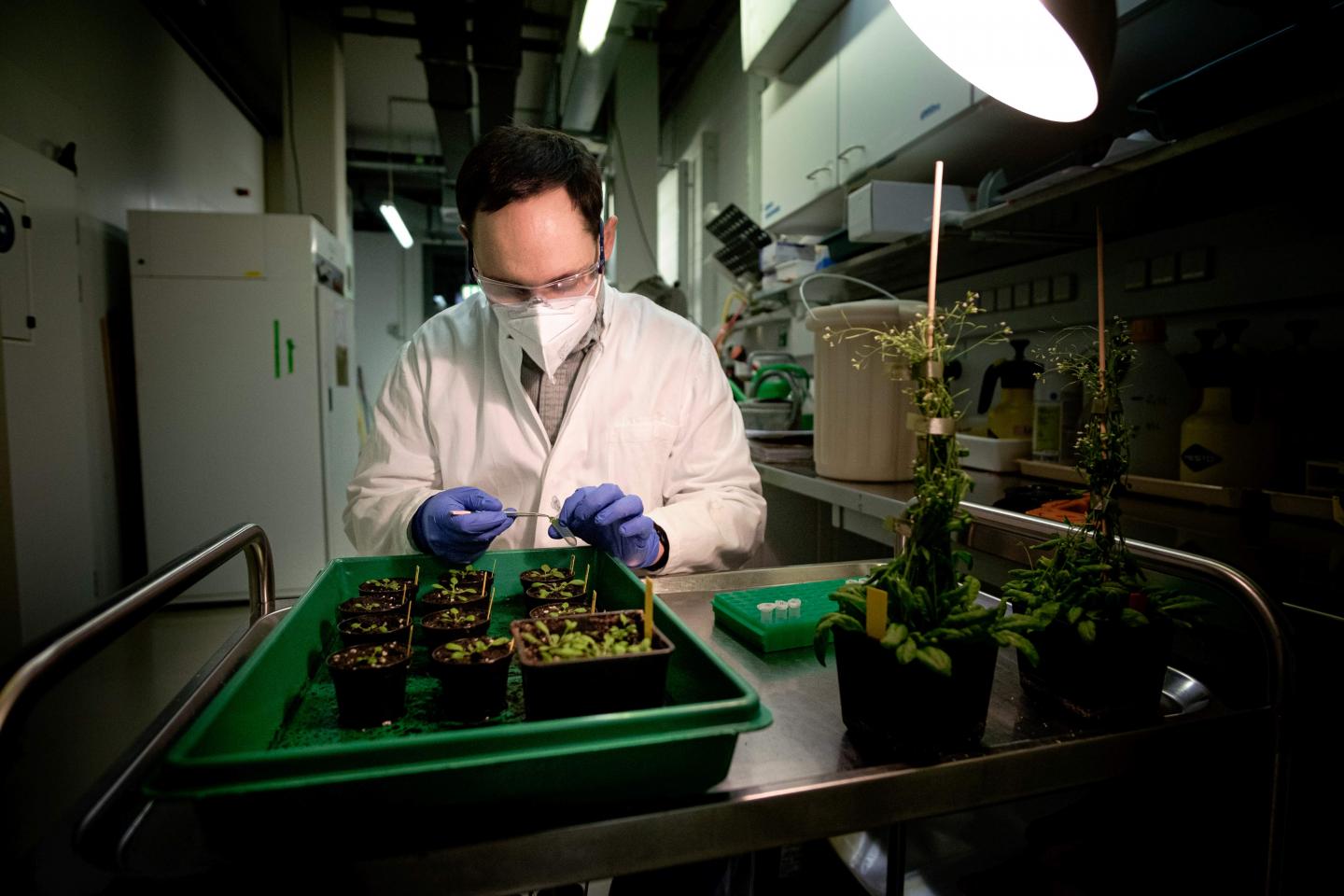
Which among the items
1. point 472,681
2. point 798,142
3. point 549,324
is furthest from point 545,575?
point 798,142

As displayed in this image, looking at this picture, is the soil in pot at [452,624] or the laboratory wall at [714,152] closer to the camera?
the soil in pot at [452,624]

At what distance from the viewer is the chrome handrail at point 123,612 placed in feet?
1.58

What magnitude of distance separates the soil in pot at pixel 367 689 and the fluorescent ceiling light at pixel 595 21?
3.03 meters

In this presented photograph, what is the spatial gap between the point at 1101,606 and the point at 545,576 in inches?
27.7

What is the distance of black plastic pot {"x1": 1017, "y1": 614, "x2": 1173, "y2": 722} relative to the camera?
2.15ft

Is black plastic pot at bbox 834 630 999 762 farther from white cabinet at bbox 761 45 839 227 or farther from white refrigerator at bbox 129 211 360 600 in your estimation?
white refrigerator at bbox 129 211 360 600

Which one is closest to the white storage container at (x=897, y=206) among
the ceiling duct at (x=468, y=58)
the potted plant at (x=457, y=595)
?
the potted plant at (x=457, y=595)

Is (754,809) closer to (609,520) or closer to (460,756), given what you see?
(460,756)

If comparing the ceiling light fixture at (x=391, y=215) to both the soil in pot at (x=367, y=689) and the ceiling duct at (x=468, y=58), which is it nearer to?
the ceiling duct at (x=468, y=58)

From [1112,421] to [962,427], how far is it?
1803 mm

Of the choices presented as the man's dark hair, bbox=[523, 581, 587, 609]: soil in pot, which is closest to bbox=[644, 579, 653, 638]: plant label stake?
bbox=[523, 581, 587, 609]: soil in pot

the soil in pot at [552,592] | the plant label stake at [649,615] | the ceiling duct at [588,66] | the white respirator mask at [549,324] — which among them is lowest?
the soil in pot at [552,592]

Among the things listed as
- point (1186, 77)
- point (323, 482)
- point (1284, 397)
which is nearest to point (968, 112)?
point (1186, 77)

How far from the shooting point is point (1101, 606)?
67 centimetres
